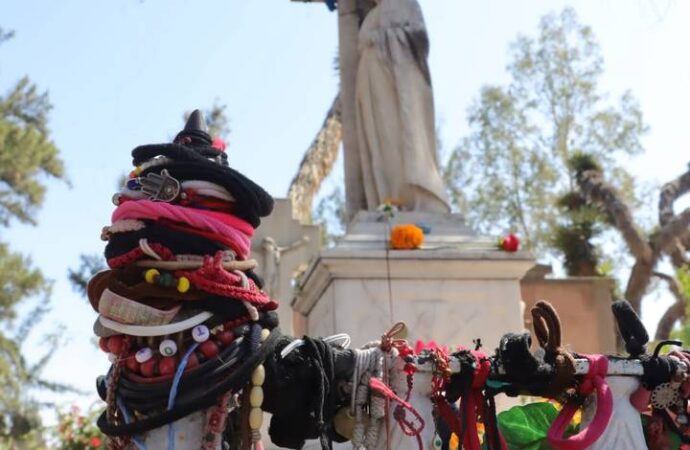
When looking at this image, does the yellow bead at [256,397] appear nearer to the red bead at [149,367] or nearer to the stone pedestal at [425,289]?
the red bead at [149,367]

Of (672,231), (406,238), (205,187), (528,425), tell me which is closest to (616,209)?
(672,231)

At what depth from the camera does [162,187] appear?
2.61 metres

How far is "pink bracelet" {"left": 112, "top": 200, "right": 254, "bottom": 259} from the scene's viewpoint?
256 cm

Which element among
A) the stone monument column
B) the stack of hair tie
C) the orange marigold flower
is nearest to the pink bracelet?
the stack of hair tie

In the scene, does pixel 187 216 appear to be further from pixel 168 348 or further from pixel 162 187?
pixel 168 348

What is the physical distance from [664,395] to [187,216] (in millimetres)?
1591

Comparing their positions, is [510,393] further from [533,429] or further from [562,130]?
[562,130]

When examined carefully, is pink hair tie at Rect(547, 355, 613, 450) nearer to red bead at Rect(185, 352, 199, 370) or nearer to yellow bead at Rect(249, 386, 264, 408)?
yellow bead at Rect(249, 386, 264, 408)

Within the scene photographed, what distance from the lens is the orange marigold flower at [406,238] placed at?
688 centimetres

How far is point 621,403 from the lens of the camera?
9.26 feet

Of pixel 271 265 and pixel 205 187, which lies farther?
pixel 271 265

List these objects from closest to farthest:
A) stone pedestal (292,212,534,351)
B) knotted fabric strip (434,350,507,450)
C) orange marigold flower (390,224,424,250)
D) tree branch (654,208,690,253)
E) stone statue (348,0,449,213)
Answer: knotted fabric strip (434,350,507,450), stone pedestal (292,212,534,351), orange marigold flower (390,224,424,250), stone statue (348,0,449,213), tree branch (654,208,690,253)

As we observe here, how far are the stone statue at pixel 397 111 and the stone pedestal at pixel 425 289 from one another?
0.85m

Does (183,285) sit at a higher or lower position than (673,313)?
lower
